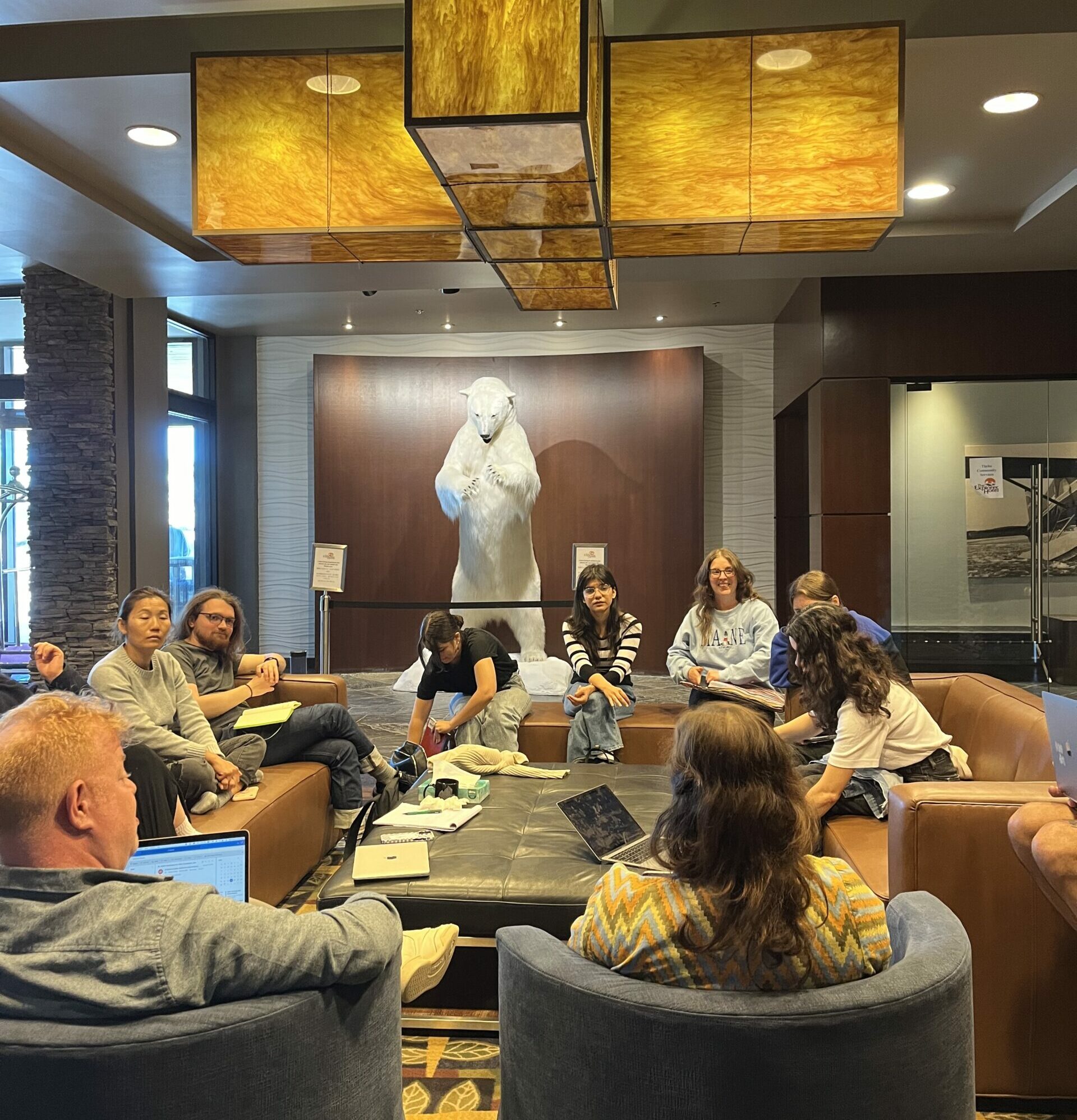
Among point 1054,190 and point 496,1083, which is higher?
point 1054,190

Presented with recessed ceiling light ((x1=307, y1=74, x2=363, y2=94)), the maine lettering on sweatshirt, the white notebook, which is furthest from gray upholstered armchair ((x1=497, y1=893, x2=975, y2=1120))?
the maine lettering on sweatshirt

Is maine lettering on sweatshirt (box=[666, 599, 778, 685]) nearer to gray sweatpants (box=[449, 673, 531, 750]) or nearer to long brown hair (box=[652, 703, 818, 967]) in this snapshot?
gray sweatpants (box=[449, 673, 531, 750])

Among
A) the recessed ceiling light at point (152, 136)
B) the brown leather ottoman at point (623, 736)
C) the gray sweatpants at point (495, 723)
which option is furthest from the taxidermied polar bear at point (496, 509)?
the recessed ceiling light at point (152, 136)

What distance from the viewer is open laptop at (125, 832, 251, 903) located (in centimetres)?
172

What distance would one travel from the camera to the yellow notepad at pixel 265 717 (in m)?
3.79

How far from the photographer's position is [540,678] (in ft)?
25.6

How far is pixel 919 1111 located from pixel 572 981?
45 cm

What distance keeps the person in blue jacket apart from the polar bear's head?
4.02 meters

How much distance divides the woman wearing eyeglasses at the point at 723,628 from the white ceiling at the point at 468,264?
1.91 m

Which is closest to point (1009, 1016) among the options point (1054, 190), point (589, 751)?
point (589, 751)

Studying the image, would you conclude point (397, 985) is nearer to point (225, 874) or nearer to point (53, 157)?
point (225, 874)

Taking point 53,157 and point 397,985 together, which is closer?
point 397,985

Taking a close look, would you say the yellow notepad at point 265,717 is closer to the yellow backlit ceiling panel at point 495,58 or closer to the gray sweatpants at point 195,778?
the gray sweatpants at point 195,778

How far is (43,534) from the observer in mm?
6391
